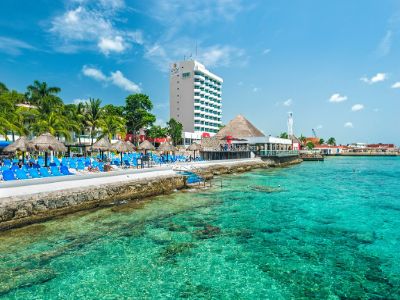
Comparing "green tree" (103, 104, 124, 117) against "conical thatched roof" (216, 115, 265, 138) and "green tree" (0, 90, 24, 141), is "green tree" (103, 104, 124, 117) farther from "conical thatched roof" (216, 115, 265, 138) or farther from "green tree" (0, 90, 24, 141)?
"green tree" (0, 90, 24, 141)

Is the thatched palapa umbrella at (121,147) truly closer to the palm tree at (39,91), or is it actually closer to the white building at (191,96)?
the palm tree at (39,91)

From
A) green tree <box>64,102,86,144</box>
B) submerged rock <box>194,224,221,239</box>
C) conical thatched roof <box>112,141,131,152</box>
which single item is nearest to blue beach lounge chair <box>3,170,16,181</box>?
conical thatched roof <box>112,141,131,152</box>

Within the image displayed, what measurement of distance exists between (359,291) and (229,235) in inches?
199

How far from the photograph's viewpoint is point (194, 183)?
2341 cm

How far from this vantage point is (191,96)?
92.2m

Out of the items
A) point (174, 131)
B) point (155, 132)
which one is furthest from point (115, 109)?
point (174, 131)

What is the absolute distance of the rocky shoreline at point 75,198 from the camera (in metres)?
11.5

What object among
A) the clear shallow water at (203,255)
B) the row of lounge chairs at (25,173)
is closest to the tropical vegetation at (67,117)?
the row of lounge chairs at (25,173)

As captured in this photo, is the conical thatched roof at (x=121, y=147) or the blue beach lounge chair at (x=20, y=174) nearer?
the blue beach lounge chair at (x=20, y=174)

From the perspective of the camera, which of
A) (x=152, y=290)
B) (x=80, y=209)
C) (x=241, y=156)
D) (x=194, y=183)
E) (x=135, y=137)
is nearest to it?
(x=152, y=290)

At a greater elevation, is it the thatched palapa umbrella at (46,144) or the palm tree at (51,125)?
the palm tree at (51,125)

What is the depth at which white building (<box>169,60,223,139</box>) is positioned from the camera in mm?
92000

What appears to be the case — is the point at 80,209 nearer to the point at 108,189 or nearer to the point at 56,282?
the point at 108,189

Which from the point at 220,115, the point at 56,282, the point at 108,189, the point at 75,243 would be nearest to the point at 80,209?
the point at 108,189
